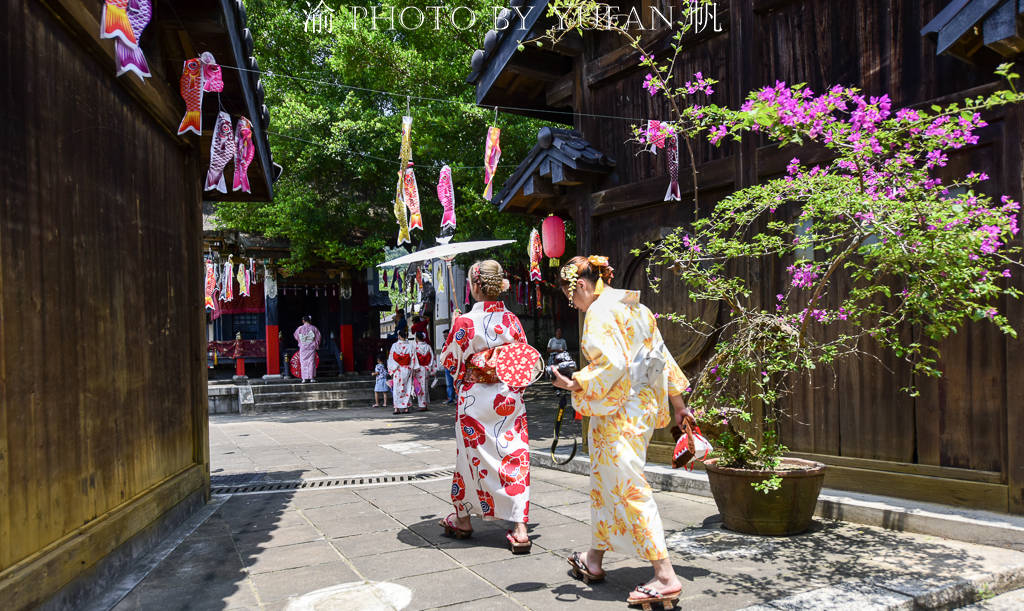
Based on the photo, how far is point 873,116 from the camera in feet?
13.3

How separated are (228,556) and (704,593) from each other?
3125mm

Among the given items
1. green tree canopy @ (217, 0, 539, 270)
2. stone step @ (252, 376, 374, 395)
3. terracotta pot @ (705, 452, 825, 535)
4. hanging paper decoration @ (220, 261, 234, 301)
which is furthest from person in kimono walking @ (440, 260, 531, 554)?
hanging paper decoration @ (220, 261, 234, 301)

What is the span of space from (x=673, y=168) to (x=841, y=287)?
2.07 meters

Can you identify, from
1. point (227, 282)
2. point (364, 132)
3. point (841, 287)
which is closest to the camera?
point (841, 287)

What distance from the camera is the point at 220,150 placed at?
612cm

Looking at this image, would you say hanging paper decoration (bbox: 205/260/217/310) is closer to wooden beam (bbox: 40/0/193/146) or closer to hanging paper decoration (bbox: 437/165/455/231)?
hanging paper decoration (bbox: 437/165/455/231)

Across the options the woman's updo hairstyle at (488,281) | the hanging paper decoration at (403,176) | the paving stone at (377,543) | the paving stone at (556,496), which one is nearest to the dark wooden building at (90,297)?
the paving stone at (377,543)

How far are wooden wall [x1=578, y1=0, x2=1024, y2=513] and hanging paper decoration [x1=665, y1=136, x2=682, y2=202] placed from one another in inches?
4.8

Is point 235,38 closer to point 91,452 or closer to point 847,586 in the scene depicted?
point 91,452

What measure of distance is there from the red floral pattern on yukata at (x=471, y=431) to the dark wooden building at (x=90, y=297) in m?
2.23

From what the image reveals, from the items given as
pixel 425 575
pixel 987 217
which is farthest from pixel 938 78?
pixel 425 575

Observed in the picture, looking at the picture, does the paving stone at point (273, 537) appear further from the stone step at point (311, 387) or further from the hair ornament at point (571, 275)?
the stone step at point (311, 387)

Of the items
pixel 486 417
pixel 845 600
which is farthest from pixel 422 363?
pixel 845 600

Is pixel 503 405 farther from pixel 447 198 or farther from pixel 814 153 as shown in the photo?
pixel 447 198
